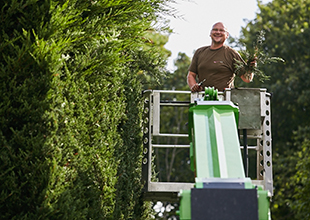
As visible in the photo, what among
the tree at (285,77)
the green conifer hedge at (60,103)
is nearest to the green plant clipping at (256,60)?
the green conifer hedge at (60,103)

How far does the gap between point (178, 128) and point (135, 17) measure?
1944 centimetres

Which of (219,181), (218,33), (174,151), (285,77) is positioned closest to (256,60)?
(218,33)

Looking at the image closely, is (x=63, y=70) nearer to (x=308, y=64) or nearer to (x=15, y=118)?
(x=15, y=118)

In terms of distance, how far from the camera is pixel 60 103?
14.3 feet

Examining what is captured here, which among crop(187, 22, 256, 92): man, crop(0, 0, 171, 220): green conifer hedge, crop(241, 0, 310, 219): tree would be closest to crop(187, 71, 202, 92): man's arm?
crop(187, 22, 256, 92): man

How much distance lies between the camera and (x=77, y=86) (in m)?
4.73

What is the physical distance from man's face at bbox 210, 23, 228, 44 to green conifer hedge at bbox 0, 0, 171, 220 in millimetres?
1691

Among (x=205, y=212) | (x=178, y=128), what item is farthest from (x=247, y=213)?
(x=178, y=128)

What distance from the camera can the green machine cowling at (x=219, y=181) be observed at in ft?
12.0

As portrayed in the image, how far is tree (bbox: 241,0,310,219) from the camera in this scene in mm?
21703

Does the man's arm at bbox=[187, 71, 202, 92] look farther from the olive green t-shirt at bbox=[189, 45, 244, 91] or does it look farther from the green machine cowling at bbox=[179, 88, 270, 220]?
the green machine cowling at bbox=[179, 88, 270, 220]

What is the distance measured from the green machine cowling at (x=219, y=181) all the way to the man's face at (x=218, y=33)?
2696mm

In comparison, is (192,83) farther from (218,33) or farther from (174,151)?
(174,151)

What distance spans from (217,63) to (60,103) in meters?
2.97
